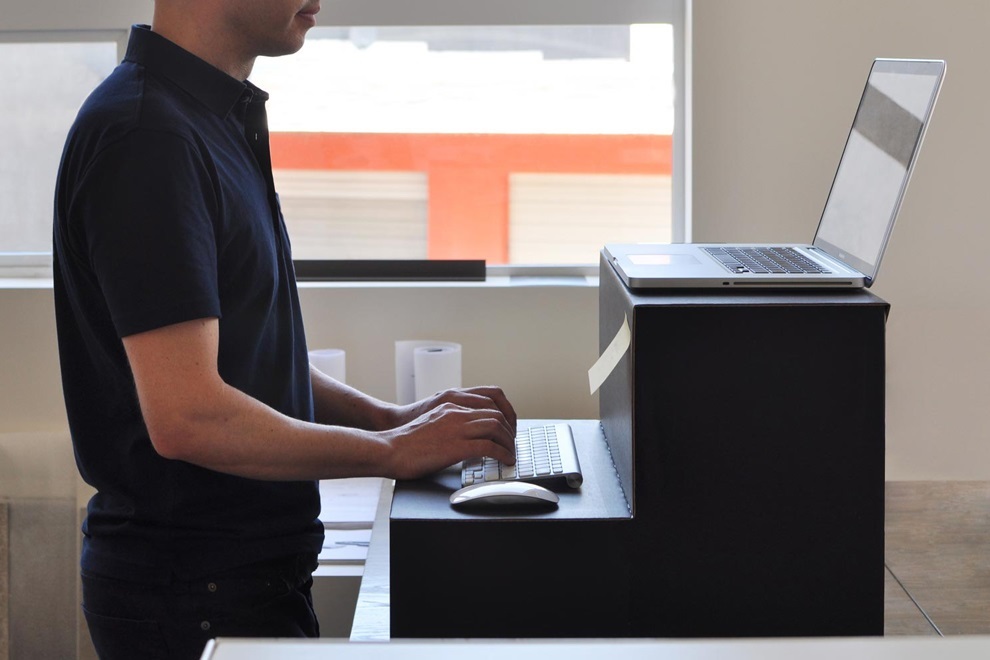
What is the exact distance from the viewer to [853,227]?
3.93 feet

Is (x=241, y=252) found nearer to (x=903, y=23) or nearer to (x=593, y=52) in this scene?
(x=593, y=52)

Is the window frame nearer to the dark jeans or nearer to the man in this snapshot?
the man

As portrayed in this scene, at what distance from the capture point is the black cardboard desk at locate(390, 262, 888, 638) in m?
0.98

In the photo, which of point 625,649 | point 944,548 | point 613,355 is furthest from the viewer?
point 944,548

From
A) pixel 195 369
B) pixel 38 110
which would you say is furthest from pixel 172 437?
pixel 38 110

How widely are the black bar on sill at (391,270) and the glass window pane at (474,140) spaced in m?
0.05

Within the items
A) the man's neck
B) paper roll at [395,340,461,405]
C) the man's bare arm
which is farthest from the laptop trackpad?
paper roll at [395,340,461,405]

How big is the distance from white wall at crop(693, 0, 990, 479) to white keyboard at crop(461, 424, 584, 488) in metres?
1.07

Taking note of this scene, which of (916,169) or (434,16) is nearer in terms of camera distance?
(916,169)

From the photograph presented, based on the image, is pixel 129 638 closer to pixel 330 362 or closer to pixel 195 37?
pixel 195 37

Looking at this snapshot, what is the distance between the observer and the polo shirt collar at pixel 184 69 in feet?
3.75

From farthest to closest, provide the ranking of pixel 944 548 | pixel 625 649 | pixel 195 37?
pixel 944 548 < pixel 195 37 < pixel 625 649

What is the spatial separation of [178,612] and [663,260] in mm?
642

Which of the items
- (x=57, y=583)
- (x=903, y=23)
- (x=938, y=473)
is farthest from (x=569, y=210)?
(x=57, y=583)
